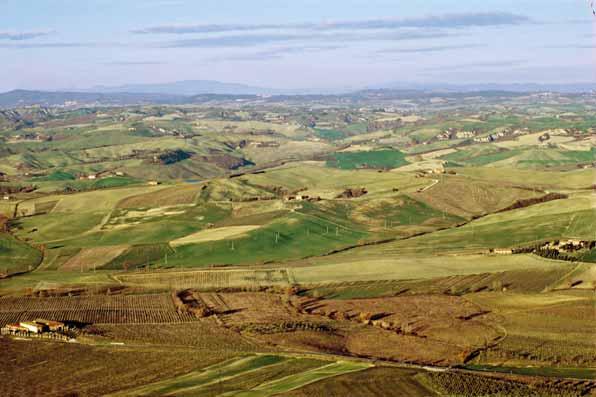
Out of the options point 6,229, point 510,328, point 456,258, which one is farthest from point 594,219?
point 6,229

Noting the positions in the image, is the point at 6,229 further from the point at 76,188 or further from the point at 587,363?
the point at 587,363

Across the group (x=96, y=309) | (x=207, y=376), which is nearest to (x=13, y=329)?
(x=96, y=309)

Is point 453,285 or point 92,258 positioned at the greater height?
point 92,258

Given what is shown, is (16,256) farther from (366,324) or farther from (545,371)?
(545,371)

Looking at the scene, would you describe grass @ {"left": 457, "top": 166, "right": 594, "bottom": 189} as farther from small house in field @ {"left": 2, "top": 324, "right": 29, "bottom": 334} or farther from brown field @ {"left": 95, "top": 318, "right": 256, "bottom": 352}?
small house in field @ {"left": 2, "top": 324, "right": 29, "bottom": 334}

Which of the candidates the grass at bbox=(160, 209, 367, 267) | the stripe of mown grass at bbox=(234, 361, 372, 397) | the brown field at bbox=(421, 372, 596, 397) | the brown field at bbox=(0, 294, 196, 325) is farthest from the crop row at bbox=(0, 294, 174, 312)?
the brown field at bbox=(421, 372, 596, 397)

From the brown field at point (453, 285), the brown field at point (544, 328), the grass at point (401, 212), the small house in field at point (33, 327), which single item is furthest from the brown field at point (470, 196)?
the small house in field at point (33, 327)
